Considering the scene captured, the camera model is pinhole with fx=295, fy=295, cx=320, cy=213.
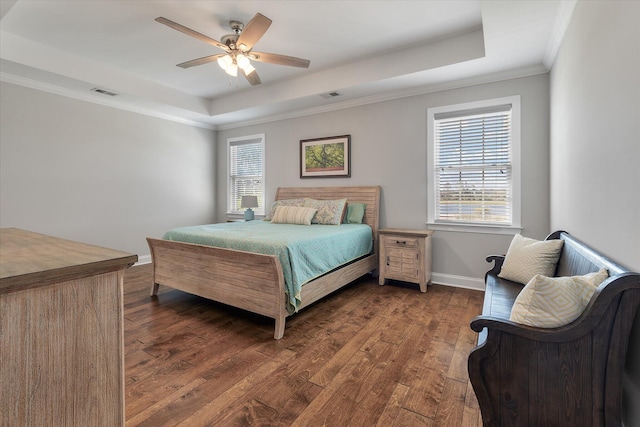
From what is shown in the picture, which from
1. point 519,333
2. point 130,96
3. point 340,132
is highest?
point 130,96

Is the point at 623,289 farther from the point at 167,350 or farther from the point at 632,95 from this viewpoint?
the point at 167,350

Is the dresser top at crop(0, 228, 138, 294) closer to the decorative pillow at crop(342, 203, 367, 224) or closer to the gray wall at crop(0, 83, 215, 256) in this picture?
the decorative pillow at crop(342, 203, 367, 224)

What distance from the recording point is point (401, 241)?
3648 millimetres

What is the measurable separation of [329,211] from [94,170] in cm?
350

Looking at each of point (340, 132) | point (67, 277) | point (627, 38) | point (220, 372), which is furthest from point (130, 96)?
point (627, 38)

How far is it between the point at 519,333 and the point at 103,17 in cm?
405

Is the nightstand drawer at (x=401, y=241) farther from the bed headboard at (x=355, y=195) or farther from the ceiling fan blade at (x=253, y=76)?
the ceiling fan blade at (x=253, y=76)

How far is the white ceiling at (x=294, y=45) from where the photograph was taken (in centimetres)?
262

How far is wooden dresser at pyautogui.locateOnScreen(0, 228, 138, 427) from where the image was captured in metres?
0.72

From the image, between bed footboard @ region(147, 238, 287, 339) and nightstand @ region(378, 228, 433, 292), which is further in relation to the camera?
nightstand @ region(378, 228, 433, 292)

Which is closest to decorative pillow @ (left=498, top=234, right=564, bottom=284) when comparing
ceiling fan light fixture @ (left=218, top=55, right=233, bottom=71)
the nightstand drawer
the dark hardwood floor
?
the dark hardwood floor

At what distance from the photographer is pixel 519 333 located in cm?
118

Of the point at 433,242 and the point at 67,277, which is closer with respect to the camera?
the point at 67,277

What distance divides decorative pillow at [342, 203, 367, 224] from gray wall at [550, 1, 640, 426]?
2250mm
